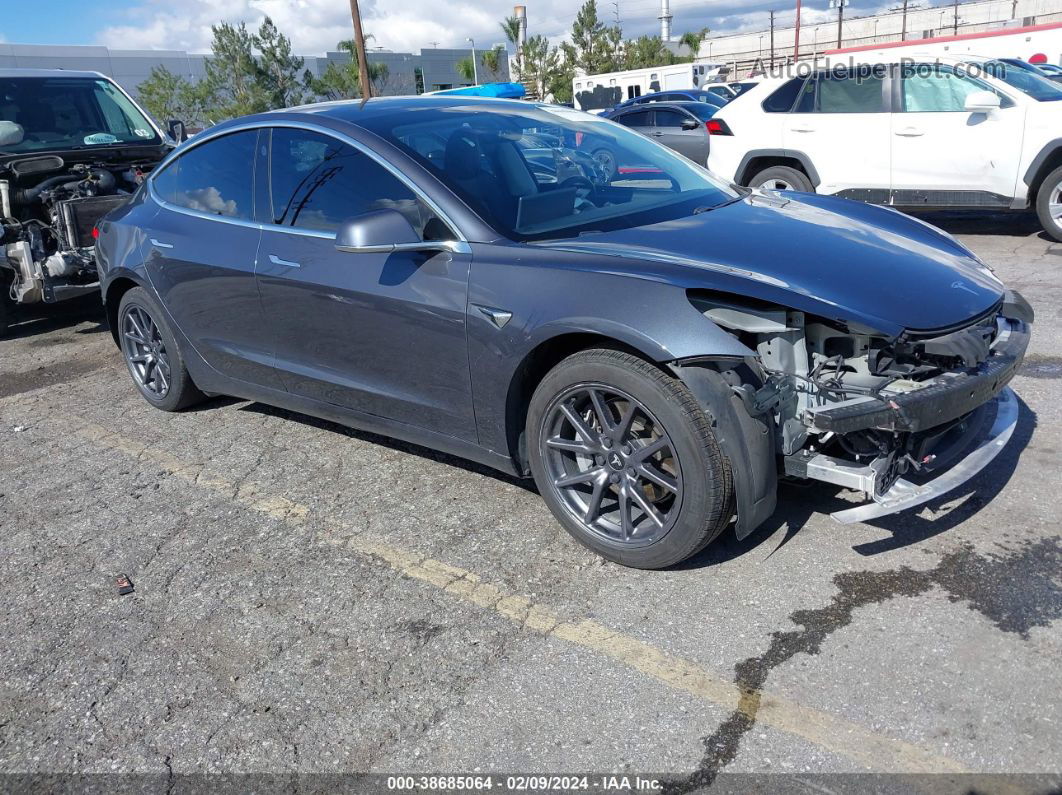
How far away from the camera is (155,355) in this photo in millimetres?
5363

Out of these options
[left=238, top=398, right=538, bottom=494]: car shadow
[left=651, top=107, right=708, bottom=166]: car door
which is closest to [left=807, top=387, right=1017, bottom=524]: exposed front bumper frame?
[left=238, top=398, right=538, bottom=494]: car shadow

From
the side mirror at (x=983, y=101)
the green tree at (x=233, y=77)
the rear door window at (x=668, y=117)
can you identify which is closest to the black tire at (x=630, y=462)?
the side mirror at (x=983, y=101)

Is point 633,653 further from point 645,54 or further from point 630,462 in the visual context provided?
point 645,54

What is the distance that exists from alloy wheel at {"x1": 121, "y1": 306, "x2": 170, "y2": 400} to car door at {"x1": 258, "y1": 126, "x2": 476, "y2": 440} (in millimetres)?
1383

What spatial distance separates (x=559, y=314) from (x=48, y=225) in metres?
6.29

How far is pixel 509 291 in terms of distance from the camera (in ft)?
10.9

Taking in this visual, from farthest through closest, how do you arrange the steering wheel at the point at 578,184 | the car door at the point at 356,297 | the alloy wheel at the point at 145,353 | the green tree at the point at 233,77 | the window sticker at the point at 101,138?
the green tree at the point at 233,77
the window sticker at the point at 101,138
the alloy wheel at the point at 145,353
the steering wheel at the point at 578,184
the car door at the point at 356,297

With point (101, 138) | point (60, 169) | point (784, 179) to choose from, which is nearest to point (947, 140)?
point (784, 179)

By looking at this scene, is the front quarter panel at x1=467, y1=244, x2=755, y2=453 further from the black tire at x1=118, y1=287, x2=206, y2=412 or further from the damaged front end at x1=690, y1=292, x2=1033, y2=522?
the black tire at x1=118, y1=287, x2=206, y2=412

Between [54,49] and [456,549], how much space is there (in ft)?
171

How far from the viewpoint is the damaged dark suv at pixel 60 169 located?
748cm

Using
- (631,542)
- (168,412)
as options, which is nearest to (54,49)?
(168,412)

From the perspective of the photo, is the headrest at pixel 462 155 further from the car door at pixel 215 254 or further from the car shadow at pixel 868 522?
the car shadow at pixel 868 522

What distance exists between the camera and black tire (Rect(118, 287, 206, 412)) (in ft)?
16.6
